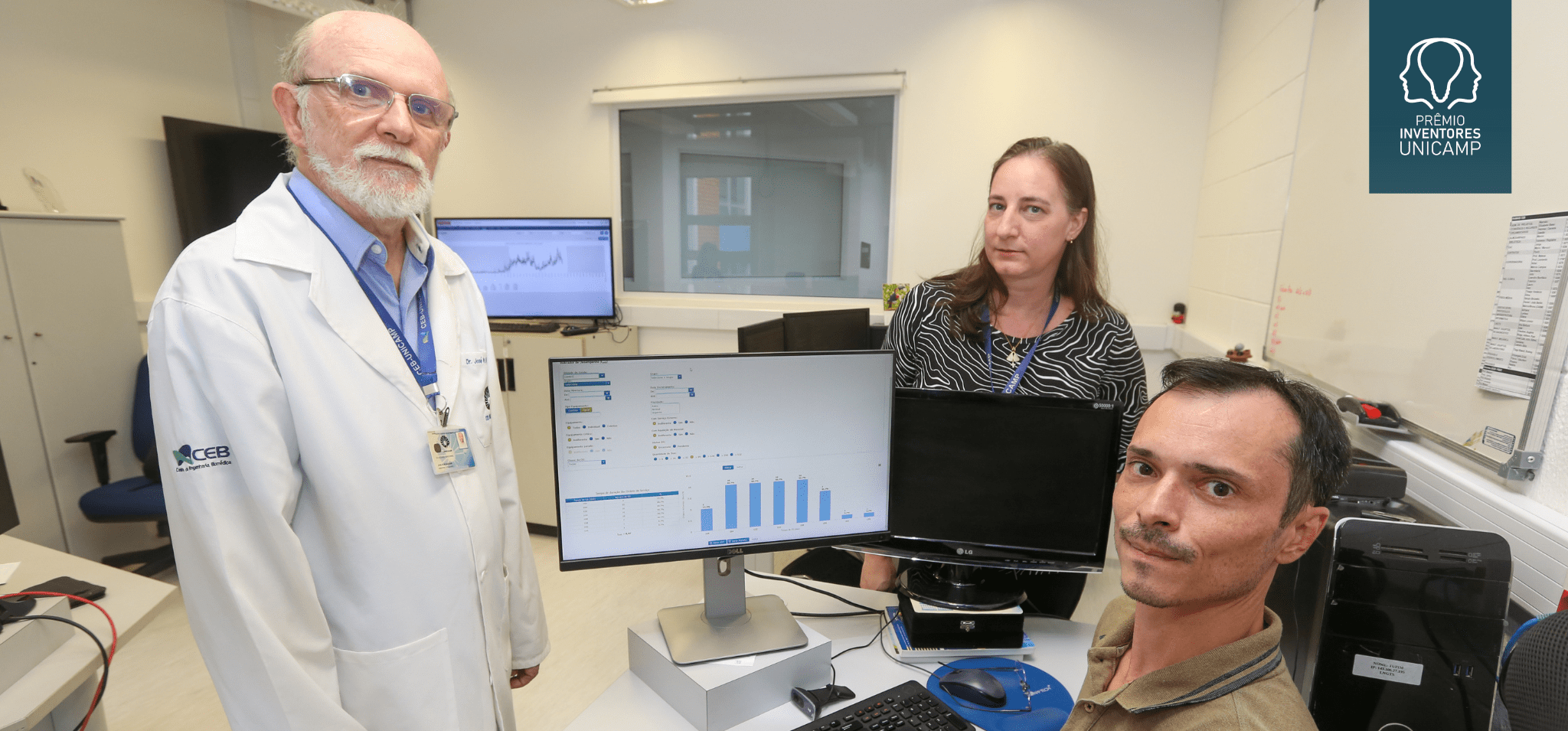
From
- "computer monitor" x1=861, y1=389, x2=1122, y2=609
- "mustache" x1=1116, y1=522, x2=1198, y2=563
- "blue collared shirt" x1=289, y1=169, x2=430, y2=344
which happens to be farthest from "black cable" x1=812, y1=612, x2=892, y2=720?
"blue collared shirt" x1=289, y1=169, x2=430, y2=344

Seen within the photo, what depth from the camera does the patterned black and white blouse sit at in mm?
1531

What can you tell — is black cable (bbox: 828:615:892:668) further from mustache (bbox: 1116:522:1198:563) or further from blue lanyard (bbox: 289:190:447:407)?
blue lanyard (bbox: 289:190:447:407)

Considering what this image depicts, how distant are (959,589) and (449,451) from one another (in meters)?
0.93

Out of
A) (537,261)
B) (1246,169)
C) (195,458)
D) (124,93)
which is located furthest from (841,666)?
(124,93)

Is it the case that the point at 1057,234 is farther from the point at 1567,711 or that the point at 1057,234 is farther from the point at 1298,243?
the point at 1567,711

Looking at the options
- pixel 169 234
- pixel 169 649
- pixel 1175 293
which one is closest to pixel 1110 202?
pixel 1175 293

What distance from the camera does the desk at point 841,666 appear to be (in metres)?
1.07

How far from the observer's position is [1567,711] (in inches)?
22.3

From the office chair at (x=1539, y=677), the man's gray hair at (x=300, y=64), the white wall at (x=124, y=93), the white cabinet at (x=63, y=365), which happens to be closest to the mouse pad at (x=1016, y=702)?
the office chair at (x=1539, y=677)

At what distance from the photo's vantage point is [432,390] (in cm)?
123

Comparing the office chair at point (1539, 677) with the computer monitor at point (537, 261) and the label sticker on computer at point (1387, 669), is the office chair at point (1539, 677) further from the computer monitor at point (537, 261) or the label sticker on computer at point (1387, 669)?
the computer monitor at point (537, 261)

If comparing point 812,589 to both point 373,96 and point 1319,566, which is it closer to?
point 1319,566

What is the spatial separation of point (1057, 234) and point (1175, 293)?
2.18 meters

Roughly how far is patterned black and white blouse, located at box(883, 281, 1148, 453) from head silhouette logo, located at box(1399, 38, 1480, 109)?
68 centimetres
